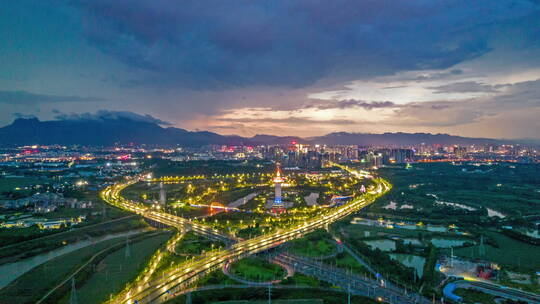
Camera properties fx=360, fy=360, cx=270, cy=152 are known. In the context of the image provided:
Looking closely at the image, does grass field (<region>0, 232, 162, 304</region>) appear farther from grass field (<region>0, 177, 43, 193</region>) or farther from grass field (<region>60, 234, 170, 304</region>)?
grass field (<region>0, 177, 43, 193</region>)

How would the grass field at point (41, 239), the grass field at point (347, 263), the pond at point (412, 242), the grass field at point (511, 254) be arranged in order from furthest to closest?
the pond at point (412, 242), the grass field at point (41, 239), the grass field at point (511, 254), the grass field at point (347, 263)

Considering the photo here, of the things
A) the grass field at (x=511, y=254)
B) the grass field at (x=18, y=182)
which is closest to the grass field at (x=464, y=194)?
the grass field at (x=511, y=254)

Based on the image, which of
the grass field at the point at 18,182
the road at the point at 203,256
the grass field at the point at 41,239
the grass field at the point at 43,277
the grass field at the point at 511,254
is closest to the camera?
the road at the point at 203,256

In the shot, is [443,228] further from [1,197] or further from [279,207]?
[1,197]

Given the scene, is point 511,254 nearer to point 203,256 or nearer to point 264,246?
point 264,246

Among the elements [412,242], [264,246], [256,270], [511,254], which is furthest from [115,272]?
[511,254]

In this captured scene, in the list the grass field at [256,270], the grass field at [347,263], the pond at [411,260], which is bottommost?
the pond at [411,260]

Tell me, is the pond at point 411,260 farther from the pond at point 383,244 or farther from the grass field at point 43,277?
the grass field at point 43,277
